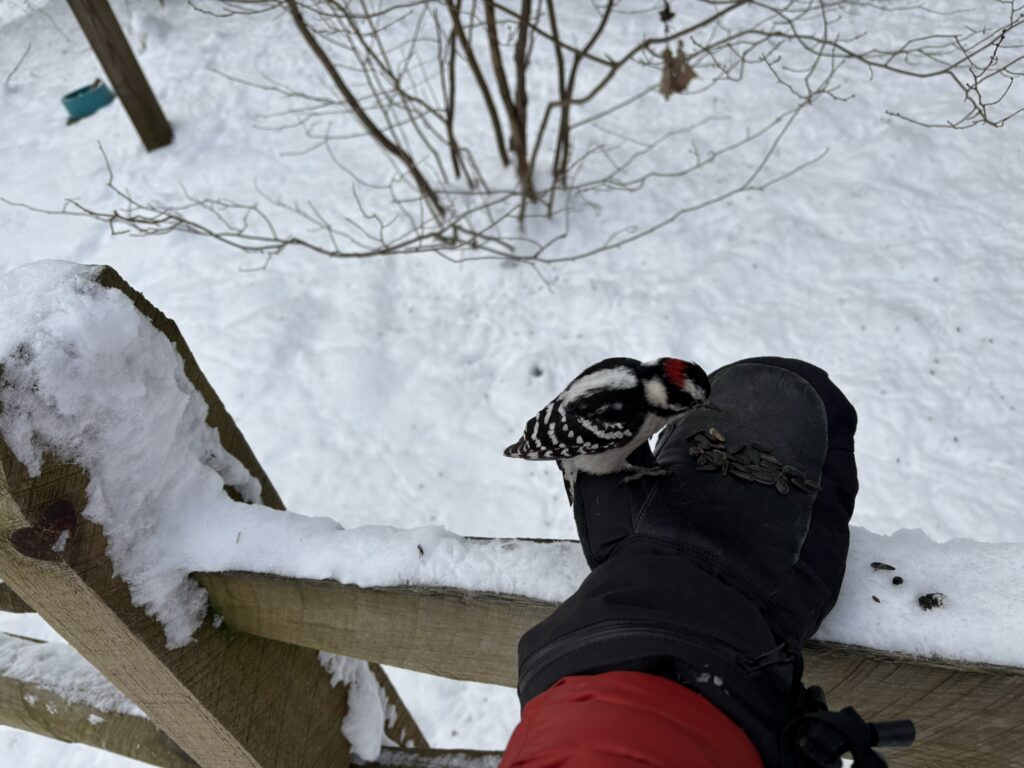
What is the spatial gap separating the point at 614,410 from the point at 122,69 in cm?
418

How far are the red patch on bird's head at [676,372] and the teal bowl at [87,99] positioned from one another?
487 centimetres

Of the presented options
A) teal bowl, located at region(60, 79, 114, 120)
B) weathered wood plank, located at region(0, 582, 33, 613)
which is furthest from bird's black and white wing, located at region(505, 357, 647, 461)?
teal bowl, located at region(60, 79, 114, 120)

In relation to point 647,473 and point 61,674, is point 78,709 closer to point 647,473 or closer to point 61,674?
point 61,674

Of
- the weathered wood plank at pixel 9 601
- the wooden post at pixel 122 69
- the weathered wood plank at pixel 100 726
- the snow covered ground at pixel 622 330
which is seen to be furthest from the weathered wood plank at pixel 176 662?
the wooden post at pixel 122 69

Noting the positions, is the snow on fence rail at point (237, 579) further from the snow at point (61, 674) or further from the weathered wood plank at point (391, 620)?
the snow at point (61, 674)

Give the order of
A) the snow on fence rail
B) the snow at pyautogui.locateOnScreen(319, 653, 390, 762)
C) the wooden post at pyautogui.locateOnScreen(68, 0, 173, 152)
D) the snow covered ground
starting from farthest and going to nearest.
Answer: the wooden post at pyautogui.locateOnScreen(68, 0, 173, 152)
the snow covered ground
the snow at pyautogui.locateOnScreen(319, 653, 390, 762)
the snow on fence rail

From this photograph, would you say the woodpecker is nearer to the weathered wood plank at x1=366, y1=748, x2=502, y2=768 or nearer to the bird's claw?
the bird's claw

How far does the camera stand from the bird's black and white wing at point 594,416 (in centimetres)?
145

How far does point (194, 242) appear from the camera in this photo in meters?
3.86

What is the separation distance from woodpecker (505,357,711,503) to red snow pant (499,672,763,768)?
656 millimetres

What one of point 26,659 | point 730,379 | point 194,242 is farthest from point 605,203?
point 26,659

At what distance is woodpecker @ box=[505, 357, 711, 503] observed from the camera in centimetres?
144

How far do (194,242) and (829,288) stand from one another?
3.17 m

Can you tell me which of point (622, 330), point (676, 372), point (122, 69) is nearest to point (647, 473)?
point (676, 372)
